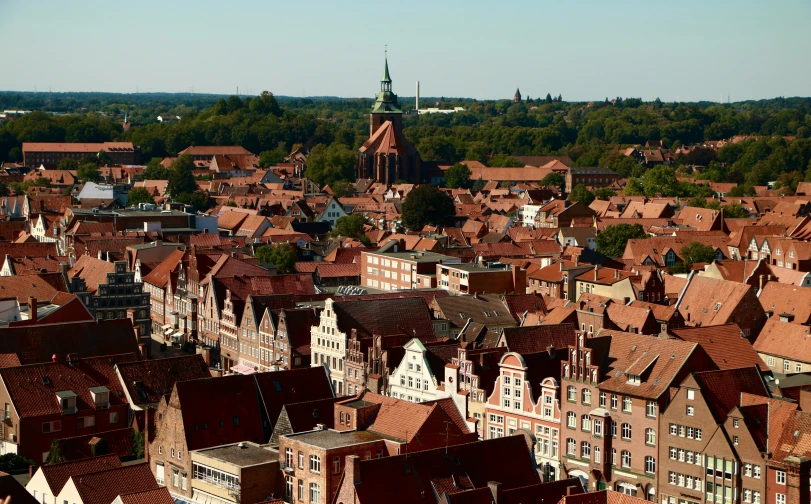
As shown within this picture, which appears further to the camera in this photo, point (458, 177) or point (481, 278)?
point (458, 177)

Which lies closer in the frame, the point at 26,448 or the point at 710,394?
the point at 710,394

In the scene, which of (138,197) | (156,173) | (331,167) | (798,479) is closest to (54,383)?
(798,479)

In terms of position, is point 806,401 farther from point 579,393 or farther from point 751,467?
point 579,393

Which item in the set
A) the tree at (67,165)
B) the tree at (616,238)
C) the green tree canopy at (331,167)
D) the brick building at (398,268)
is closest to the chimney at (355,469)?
the brick building at (398,268)

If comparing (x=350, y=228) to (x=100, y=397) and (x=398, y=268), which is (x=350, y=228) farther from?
(x=100, y=397)

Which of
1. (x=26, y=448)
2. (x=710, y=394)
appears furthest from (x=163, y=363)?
(x=710, y=394)

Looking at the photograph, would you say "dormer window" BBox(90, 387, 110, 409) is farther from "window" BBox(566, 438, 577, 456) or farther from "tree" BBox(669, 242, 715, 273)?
"tree" BBox(669, 242, 715, 273)
